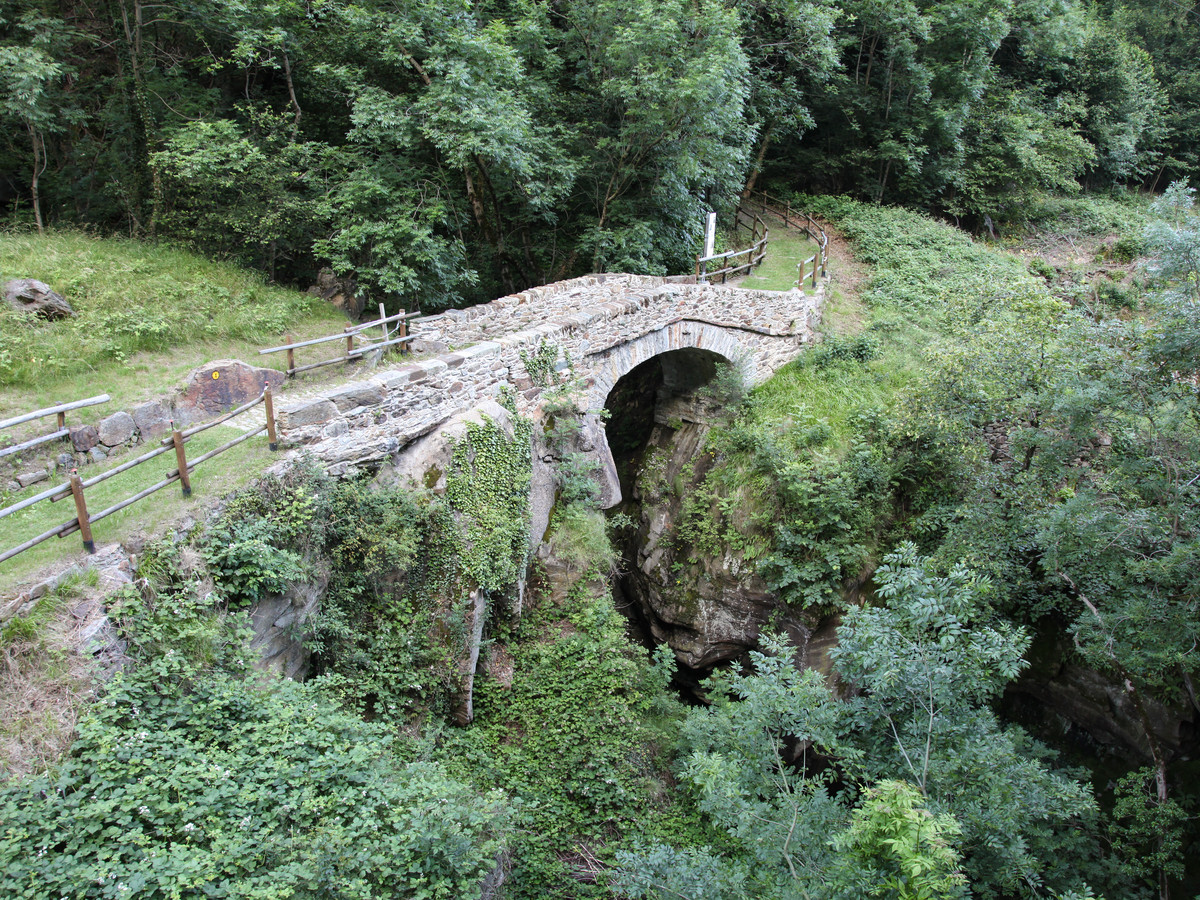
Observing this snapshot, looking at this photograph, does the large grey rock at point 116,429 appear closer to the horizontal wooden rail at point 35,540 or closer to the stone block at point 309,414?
the stone block at point 309,414

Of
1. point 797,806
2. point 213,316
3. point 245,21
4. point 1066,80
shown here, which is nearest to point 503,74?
point 245,21

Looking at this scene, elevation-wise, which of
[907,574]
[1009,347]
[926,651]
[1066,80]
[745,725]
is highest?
[1066,80]

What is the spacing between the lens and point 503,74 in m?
12.3

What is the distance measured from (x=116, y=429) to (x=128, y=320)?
3.01m

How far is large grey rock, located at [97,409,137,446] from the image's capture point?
793cm

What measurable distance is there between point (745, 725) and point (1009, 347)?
21.7 ft

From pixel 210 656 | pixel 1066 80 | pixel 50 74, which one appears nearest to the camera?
pixel 210 656

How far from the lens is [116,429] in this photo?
8.02 meters

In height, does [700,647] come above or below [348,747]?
below

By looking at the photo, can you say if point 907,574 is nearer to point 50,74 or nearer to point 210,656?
point 210,656

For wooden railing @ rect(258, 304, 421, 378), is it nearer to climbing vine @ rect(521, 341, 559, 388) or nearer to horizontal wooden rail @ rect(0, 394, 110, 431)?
horizontal wooden rail @ rect(0, 394, 110, 431)

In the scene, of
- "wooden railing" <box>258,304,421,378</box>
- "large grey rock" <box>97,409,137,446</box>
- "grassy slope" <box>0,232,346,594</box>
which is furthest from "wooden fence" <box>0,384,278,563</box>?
"large grey rock" <box>97,409,137,446</box>

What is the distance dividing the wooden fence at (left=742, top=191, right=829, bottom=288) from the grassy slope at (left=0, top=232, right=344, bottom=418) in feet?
37.7

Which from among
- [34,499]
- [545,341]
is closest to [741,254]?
[545,341]
